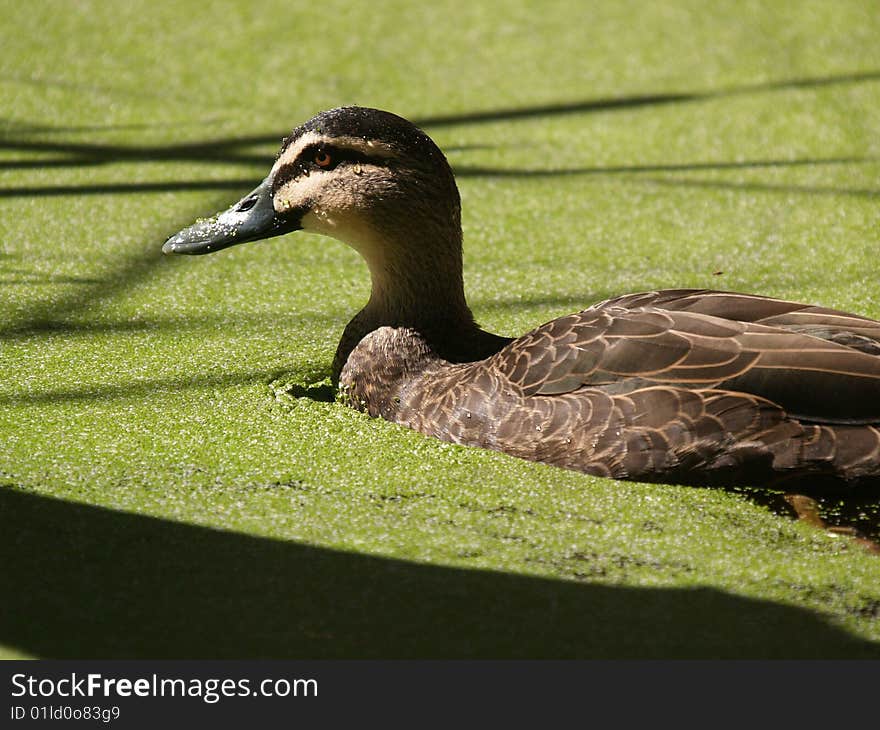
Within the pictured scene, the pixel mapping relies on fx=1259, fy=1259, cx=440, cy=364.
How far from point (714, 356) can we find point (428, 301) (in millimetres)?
853

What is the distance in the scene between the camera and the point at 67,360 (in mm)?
3570

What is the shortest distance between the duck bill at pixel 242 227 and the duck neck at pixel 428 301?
271mm

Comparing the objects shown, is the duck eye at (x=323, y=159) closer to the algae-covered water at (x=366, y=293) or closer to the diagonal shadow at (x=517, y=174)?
the algae-covered water at (x=366, y=293)

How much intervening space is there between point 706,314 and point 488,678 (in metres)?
1.22

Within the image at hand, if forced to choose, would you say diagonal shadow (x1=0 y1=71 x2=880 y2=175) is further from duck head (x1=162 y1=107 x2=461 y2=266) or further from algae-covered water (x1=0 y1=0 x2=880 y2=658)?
duck head (x1=162 y1=107 x2=461 y2=266)

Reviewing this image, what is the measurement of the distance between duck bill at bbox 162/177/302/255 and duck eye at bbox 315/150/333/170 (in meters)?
0.17

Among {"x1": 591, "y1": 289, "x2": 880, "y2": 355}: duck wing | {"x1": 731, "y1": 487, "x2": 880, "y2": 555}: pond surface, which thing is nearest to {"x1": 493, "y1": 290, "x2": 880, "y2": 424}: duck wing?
{"x1": 591, "y1": 289, "x2": 880, "y2": 355}: duck wing

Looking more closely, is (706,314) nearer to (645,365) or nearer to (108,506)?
(645,365)

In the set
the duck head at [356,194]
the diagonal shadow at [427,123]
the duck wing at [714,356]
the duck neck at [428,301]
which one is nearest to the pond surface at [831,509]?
the duck wing at [714,356]

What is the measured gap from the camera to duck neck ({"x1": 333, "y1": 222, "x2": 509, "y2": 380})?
3428 mm

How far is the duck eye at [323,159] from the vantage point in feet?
11.1

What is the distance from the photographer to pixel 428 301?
3453 millimetres

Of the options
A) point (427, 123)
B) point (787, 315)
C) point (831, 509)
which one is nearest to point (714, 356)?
point (787, 315)

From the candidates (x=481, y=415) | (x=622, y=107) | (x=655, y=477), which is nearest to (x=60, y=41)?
(x=622, y=107)
